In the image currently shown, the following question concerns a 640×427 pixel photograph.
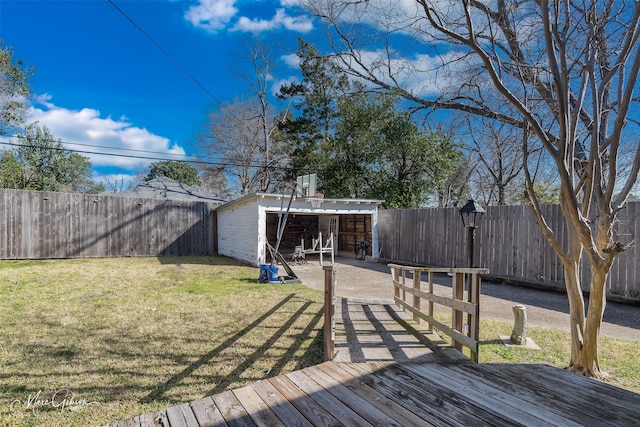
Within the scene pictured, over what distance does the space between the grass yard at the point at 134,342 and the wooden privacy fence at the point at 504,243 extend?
4.63 metres

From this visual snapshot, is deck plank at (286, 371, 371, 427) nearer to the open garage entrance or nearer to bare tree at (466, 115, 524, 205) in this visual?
the open garage entrance

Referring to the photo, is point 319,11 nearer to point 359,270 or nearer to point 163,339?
point 163,339

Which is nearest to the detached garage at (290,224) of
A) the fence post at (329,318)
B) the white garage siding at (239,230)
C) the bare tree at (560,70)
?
the white garage siding at (239,230)

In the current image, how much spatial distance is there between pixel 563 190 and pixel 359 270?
6.68m

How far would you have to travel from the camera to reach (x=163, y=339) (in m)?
3.70

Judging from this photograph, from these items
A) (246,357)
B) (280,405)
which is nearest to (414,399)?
(280,405)

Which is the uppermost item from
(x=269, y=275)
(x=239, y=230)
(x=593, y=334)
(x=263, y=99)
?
(x=263, y=99)

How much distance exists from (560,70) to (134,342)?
554cm

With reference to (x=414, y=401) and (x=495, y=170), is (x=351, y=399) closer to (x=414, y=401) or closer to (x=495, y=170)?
(x=414, y=401)

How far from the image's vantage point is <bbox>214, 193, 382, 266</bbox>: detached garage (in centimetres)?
942

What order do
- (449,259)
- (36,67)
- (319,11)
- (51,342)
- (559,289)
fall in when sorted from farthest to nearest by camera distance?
(36,67) < (449,259) < (559,289) < (319,11) < (51,342)

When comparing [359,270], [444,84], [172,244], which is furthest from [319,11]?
Result: [172,244]

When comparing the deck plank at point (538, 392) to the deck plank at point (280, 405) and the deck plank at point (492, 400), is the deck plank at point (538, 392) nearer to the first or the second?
the deck plank at point (492, 400)

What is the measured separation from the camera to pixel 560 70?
329cm
